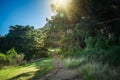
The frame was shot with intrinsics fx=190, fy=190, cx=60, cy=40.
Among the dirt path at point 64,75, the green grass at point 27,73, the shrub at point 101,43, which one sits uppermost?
the shrub at point 101,43

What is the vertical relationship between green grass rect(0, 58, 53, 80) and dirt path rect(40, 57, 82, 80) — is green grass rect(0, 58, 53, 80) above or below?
below

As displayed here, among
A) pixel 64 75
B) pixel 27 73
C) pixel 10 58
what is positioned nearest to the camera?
pixel 64 75

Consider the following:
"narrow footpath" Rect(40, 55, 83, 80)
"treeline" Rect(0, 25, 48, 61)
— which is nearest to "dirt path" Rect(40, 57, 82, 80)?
"narrow footpath" Rect(40, 55, 83, 80)

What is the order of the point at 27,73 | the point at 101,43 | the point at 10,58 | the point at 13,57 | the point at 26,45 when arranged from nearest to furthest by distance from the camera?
1. the point at 101,43
2. the point at 27,73
3. the point at 10,58
4. the point at 13,57
5. the point at 26,45

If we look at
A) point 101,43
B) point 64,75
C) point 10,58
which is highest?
point 101,43

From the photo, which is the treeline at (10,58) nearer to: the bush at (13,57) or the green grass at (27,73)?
the bush at (13,57)

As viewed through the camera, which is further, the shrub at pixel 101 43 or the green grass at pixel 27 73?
the shrub at pixel 101 43

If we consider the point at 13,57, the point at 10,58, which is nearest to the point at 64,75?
the point at 10,58

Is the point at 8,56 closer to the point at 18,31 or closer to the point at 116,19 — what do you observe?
the point at 18,31

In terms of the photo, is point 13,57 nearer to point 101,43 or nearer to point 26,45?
point 26,45

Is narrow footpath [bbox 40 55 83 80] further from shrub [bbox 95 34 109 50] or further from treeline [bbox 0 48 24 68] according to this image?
treeline [bbox 0 48 24 68]

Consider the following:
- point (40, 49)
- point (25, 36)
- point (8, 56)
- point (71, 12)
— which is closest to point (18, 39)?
point (25, 36)

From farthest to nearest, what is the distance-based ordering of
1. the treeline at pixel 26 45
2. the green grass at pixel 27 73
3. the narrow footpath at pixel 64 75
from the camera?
1. the treeline at pixel 26 45
2. the green grass at pixel 27 73
3. the narrow footpath at pixel 64 75

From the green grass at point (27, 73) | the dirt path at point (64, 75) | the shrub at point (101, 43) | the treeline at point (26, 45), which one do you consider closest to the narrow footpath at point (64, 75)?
the dirt path at point (64, 75)
